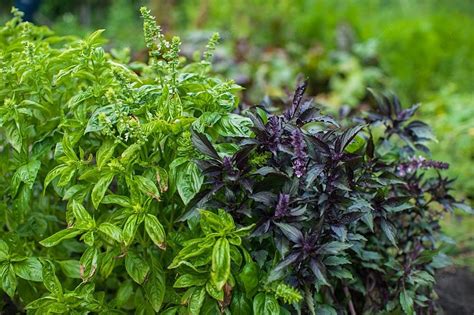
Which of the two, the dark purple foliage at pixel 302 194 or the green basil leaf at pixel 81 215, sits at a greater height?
the dark purple foliage at pixel 302 194

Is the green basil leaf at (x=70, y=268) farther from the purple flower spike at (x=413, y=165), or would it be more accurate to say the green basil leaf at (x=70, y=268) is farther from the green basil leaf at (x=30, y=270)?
the purple flower spike at (x=413, y=165)

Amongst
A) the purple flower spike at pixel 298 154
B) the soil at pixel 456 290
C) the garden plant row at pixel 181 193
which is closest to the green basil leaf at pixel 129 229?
the garden plant row at pixel 181 193

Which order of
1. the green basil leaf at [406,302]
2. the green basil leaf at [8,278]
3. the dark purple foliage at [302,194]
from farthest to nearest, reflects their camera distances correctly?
the green basil leaf at [406,302], the green basil leaf at [8,278], the dark purple foliage at [302,194]

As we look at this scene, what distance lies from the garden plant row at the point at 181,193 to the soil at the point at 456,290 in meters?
0.54

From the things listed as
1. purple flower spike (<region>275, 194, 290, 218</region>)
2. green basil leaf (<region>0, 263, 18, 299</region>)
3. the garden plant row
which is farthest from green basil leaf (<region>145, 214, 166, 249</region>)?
green basil leaf (<region>0, 263, 18, 299</region>)

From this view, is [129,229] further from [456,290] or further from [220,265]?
[456,290]

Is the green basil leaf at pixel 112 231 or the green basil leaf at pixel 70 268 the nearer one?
the green basil leaf at pixel 112 231

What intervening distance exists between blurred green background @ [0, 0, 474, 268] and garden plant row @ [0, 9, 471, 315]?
2543mm

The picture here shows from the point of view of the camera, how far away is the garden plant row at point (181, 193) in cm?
170

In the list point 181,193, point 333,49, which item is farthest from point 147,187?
point 333,49

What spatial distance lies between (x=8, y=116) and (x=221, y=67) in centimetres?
401

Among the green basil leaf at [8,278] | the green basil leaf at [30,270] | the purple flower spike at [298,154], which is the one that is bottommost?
the green basil leaf at [8,278]

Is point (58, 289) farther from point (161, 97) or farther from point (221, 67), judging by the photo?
point (221, 67)

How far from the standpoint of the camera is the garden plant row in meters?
1.70
